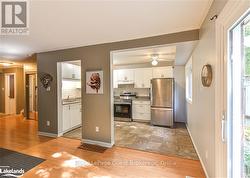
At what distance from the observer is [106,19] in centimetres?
231

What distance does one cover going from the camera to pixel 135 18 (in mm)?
2301

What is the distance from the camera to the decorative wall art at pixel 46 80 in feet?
14.0

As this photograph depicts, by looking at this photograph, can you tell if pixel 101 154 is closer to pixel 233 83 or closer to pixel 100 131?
pixel 100 131

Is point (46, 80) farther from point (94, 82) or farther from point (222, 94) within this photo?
point (222, 94)

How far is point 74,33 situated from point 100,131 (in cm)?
229

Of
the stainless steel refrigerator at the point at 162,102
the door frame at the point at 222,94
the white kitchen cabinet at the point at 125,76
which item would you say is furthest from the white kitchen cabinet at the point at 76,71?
the door frame at the point at 222,94

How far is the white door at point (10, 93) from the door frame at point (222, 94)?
8.79 meters

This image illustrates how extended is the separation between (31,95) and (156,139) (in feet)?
20.2

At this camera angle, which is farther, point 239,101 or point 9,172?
point 9,172

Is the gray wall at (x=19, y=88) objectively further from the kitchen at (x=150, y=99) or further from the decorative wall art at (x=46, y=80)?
the kitchen at (x=150, y=99)

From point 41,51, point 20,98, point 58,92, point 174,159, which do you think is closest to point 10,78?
point 20,98

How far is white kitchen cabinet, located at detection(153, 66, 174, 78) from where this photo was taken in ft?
18.4

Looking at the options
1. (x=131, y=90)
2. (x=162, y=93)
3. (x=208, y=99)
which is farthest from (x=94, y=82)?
(x=131, y=90)

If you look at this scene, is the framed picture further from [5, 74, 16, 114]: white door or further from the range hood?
[5, 74, 16, 114]: white door
